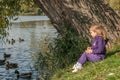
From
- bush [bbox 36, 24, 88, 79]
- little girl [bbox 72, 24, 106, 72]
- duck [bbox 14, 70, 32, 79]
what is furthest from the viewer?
duck [bbox 14, 70, 32, 79]

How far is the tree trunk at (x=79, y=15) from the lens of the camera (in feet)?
38.5

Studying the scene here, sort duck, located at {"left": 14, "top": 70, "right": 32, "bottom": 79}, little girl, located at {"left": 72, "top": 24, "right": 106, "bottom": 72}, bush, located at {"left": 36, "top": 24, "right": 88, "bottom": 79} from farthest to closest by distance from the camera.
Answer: duck, located at {"left": 14, "top": 70, "right": 32, "bottom": 79} < bush, located at {"left": 36, "top": 24, "right": 88, "bottom": 79} < little girl, located at {"left": 72, "top": 24, "right": 106, "bottom": 72}

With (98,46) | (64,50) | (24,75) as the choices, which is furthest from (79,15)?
(24,75)

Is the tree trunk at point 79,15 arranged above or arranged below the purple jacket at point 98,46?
above

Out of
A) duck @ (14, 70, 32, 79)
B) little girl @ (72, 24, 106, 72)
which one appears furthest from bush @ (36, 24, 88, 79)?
duck @ (14, 70, 32, 79)

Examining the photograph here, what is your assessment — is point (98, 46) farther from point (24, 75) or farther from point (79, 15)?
point (24, 75)

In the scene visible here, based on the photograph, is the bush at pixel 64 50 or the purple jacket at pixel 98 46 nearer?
the purple jacket at pixel 98 46

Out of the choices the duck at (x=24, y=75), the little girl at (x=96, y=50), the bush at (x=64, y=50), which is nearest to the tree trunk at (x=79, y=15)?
the bush at (x=64, y=50)

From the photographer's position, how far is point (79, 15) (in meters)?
11.8

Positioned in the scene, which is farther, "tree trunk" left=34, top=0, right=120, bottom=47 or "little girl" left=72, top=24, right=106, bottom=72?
"tree trunk" left=34, top=0, right=120, bottom=47

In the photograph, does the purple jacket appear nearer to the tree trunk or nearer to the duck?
the tree trunk

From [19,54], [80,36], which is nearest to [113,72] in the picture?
[80,36]

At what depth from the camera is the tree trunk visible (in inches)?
462

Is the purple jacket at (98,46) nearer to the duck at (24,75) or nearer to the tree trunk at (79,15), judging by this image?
the tree trunk at (79,15)
